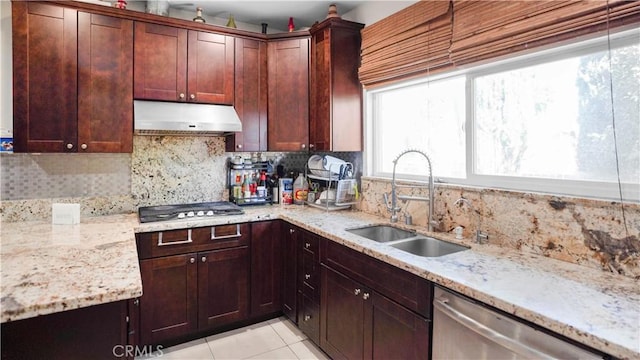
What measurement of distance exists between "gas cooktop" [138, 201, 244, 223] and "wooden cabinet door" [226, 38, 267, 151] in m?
0.52

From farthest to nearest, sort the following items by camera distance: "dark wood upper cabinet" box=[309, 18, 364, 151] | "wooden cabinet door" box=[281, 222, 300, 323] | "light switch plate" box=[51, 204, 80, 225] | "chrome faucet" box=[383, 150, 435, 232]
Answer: "dark wood upper cabinet" box=[309, 18, 364, 151] < "wooden cabinet door" box=[281, 222, 300, 323] < "light switch plate" box=[51, 204, 80, 225] < "chrome faucet" box=[383, 150, 435, 232]

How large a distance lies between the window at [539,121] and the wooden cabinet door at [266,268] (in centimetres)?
114

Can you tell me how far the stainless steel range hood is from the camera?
256 cm

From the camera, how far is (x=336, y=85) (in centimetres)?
294

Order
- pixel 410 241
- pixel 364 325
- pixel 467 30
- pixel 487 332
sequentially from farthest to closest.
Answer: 1. pixel 410 241
2. pixel 467 30
3. pixel 364 325
4. pixel 487 332

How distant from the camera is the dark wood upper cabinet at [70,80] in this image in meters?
2.33

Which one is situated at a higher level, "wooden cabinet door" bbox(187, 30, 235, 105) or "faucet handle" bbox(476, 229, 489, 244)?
"wooden cabinet door" bbox(187, 30, 235, 105)

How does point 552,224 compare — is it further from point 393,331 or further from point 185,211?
point 185,211

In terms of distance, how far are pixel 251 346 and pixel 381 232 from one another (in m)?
1.23

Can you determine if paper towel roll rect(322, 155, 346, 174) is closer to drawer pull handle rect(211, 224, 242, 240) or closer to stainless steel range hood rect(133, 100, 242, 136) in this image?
stainless steel range hood rect(133, 100, 242, 136)

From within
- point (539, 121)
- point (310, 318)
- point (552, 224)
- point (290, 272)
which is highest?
point (539, 121)

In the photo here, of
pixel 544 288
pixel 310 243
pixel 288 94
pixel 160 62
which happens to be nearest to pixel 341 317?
pixel 310 243

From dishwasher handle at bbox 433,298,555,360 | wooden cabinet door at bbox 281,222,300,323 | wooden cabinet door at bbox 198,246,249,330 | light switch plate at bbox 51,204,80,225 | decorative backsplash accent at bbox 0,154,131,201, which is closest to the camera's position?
dishwasher handle at bbox 433,298,555,360

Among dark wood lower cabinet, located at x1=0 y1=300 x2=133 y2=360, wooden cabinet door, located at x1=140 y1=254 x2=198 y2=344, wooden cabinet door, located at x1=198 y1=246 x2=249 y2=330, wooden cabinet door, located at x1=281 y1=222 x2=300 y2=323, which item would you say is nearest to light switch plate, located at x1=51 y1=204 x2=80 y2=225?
wooden cabinet door, located at x1=140 y1=254 x2=198 y2=344
